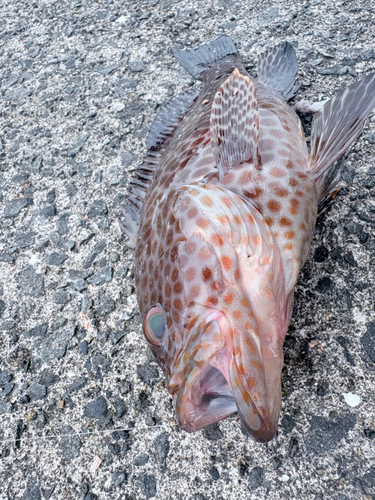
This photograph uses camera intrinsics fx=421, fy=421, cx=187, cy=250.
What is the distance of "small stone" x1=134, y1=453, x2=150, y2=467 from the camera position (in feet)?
7.18

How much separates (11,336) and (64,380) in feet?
1.73

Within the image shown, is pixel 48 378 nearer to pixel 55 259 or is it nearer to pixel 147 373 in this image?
pixel 147 373

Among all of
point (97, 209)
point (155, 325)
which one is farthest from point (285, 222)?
point (97, 209)

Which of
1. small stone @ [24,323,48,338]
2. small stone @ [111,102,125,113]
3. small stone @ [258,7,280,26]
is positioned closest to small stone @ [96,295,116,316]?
small stone @ [24,323,48,338]

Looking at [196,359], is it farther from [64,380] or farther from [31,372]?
[31,372]

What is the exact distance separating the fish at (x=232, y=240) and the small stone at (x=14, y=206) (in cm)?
110

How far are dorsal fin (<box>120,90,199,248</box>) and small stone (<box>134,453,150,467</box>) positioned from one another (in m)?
1.16

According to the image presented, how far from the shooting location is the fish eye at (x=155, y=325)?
1.96 metres

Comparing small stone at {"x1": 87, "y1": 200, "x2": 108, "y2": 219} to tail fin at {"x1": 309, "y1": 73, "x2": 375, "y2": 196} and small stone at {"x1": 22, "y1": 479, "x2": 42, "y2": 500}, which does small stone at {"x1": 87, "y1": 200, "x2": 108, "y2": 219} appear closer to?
tail fin at {"x1": 309, "y1": 73, "x2": 375, "y2": 196}

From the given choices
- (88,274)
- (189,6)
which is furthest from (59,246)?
(189,6)

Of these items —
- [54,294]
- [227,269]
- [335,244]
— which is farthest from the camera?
[54,294]

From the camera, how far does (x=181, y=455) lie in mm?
2176

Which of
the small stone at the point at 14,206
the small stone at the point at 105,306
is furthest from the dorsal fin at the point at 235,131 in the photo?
the small stone at the point at 14,206

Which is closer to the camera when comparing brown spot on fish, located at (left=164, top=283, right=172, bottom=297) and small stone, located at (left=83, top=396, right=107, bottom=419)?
brown spot on fish, located at (left=164, top=283, right=172, bottom=297)
